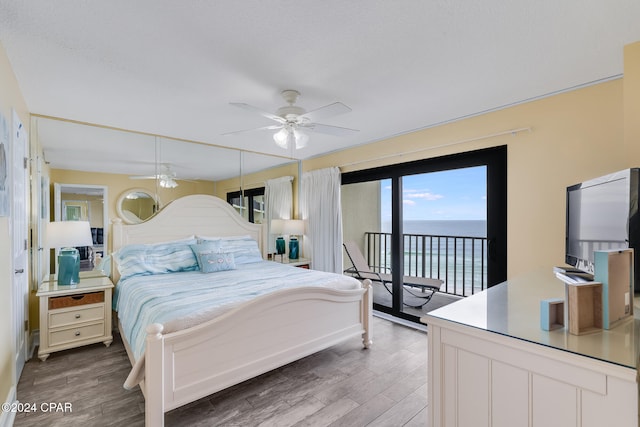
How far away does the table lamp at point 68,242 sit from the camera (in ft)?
9.07

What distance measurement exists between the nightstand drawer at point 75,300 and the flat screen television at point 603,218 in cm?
400

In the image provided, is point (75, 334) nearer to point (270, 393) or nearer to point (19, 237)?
point (19, 237)

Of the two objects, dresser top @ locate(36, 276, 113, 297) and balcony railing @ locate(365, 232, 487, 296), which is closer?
dresser top @ locate(36, 276, 113, 297)

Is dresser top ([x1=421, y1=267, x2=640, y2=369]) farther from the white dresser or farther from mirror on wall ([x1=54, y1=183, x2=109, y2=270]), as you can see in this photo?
mirror on wall ([x1=54, y1=183, x2=109, y2=270])

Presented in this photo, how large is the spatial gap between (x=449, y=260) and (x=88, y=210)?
5.14 m

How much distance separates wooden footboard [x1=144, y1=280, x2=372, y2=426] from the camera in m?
1.72

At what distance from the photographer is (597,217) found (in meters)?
1.65

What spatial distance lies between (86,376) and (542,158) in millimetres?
4316

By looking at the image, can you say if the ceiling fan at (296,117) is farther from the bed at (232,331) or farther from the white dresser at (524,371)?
the white dresser at (524,371)

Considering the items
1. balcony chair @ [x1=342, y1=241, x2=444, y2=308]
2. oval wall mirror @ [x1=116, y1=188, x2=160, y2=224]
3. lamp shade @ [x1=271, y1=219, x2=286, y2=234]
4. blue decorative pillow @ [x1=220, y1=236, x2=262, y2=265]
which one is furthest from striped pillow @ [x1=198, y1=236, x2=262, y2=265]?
balcony chair @ [x1=342, y1=241, x2=444, y2=308]

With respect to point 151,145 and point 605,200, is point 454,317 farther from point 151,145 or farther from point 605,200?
point 151,145

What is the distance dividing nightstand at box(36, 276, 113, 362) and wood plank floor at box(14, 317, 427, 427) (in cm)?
12

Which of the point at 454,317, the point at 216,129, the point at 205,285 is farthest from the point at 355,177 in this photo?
the point at 454,317

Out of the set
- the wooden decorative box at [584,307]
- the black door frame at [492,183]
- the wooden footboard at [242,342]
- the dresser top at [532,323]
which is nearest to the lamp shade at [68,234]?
the wooden footboard at [242,342]
